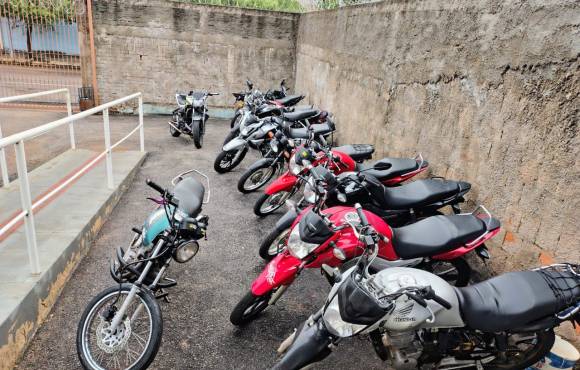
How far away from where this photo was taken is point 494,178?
9.86 feet

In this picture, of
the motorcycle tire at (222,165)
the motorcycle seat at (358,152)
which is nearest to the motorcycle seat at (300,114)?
the motorcycle tire at (222,165)

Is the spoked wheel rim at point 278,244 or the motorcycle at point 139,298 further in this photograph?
the spoked wheel rim at point 278,244

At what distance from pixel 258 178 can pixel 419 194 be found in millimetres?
2410

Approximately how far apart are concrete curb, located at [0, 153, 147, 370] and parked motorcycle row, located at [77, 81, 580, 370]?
1.20 ft

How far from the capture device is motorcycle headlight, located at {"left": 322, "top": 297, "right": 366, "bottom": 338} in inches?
70.6

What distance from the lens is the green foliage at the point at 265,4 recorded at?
379 inches

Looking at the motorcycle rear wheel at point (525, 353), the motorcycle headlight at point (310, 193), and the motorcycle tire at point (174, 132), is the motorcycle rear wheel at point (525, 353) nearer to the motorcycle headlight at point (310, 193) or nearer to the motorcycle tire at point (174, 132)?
the motorcycle headlight at point (310, 193)

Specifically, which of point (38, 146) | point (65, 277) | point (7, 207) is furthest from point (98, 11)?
point (65, 277)

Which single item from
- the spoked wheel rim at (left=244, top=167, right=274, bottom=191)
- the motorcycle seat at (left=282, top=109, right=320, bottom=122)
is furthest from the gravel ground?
the motorcycle seat at (left=282, top=109, right=320, bottom=122)

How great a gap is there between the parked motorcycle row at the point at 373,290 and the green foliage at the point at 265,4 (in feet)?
26.2

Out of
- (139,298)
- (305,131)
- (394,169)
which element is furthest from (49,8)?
(139,298)

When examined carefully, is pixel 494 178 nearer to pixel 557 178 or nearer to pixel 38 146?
pixel 557 178

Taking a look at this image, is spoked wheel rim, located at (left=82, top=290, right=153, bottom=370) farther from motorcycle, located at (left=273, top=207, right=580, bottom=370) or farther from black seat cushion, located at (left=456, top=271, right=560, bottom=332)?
black seat cushion, located at (left=456, top=271, right=560, bottom=332)

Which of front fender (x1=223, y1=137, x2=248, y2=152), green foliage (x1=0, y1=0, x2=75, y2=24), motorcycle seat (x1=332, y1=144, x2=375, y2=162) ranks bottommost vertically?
front fender (x1=223, y1=137, x2=248, y2=152)
